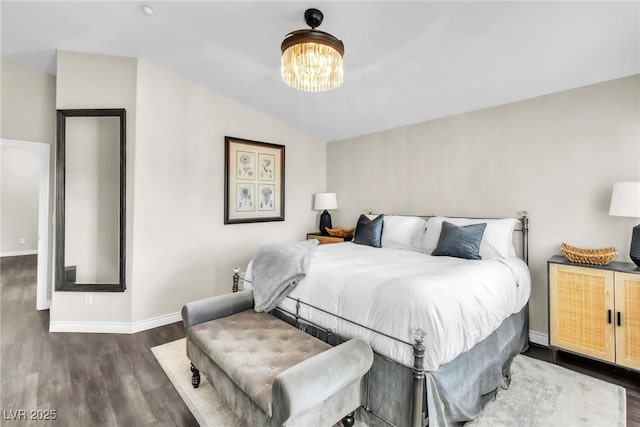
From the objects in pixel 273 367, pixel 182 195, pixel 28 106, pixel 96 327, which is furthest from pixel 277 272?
pixel 28 106

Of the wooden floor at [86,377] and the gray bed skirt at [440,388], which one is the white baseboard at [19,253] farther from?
the gray bed skirt at [440,388]

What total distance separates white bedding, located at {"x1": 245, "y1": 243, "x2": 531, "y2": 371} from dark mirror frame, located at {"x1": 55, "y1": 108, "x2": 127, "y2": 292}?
2.14 m

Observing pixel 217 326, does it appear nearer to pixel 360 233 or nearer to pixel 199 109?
pixel 360 233

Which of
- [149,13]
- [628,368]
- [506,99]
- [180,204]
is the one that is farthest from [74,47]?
[628,368]

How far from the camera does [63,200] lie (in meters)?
3.30

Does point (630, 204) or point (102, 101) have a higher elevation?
point (102, 101)

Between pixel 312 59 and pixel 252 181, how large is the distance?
2.66 meters

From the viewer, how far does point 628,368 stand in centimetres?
235

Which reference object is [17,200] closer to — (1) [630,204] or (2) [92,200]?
(2) [92,200]

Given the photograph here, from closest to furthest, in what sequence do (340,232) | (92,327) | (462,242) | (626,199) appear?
(626,199) → (462,242) → (92,327) → (340,232)

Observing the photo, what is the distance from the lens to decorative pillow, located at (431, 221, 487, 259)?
2842mm

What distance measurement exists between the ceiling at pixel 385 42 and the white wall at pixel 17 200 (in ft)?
18.4

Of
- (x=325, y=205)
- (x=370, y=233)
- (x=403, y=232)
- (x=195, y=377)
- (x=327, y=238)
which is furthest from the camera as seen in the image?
(x=325, y=205)

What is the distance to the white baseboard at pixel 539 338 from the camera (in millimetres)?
3000
